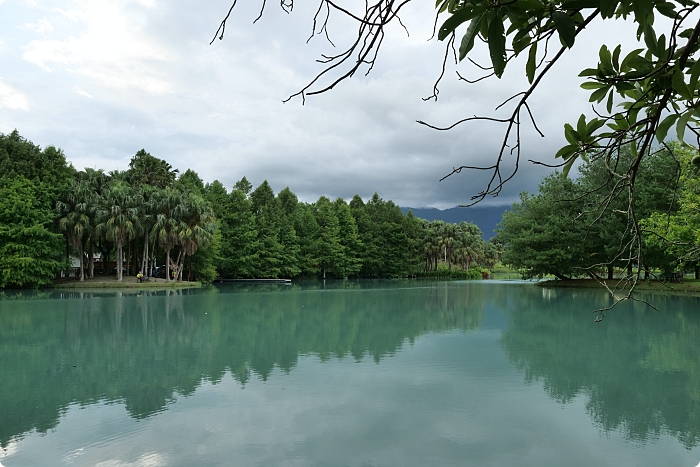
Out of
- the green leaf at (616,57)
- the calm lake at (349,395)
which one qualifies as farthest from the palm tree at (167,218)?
the green leaf at (616,57)

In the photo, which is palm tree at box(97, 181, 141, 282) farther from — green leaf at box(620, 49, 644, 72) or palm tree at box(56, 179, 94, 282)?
green leaf at box(620, 49, 644, 72)

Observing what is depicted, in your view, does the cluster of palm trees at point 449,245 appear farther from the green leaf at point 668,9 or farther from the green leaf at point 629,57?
the green leaf at point 668,9

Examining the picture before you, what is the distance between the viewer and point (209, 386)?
22.1 ft

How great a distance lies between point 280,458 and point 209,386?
9.20ft

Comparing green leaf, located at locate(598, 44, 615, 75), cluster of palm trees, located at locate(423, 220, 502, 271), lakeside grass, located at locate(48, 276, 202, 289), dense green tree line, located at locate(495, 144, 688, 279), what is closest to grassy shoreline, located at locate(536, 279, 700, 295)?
dense green tree line, located at locate(495, 144, 688, 279)

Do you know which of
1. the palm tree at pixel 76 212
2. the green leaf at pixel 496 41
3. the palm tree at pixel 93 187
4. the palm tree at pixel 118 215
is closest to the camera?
the green leaf at pixel 496 41

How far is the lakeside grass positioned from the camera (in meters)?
27.9

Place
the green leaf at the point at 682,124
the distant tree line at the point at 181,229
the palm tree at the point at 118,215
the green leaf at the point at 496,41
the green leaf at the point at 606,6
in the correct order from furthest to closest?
the palm tree at the point at 118,215, the distant tree line at the point at 181,229, the green leaf at the point at 682,124, the green leaf at the point at 606,6, the green leaf at the point at 496,41

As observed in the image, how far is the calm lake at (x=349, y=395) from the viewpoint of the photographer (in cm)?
445

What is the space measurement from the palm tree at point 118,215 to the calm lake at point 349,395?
1576 centimetres

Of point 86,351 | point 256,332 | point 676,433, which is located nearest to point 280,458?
point 676,433

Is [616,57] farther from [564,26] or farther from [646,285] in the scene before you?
[646,285]

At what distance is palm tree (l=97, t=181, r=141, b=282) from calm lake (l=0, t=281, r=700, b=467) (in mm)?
15758

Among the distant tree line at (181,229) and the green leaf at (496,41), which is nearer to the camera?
the green leaf at (496,41)
